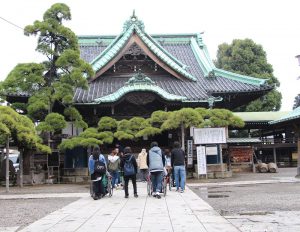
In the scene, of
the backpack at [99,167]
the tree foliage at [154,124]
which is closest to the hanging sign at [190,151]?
the tree foliage at [154,124]

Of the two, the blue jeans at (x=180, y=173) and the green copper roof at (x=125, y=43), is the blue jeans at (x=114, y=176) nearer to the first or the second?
the blue jeans at (x=180, y=173)

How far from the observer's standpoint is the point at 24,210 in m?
11.0

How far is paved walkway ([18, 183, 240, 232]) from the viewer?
7805 millimetres

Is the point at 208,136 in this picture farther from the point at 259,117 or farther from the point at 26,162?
the point at 259,117

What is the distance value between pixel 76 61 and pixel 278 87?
33800 mm

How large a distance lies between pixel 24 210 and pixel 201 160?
39.0 ft

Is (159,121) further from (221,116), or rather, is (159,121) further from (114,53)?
(114,53)

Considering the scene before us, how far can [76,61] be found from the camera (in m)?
21.0

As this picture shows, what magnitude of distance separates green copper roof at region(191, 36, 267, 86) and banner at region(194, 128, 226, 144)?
19.1 ft

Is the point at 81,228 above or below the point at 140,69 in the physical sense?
below

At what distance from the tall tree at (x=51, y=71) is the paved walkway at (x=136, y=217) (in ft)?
31.9

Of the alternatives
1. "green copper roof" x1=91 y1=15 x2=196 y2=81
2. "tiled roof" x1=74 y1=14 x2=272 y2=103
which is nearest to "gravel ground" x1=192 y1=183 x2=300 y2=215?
"tiled roof" x1=74 y1=14 x2=272 y2=103

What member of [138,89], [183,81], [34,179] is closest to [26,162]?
[34,179]

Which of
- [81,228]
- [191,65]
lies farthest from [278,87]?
[81,228]
